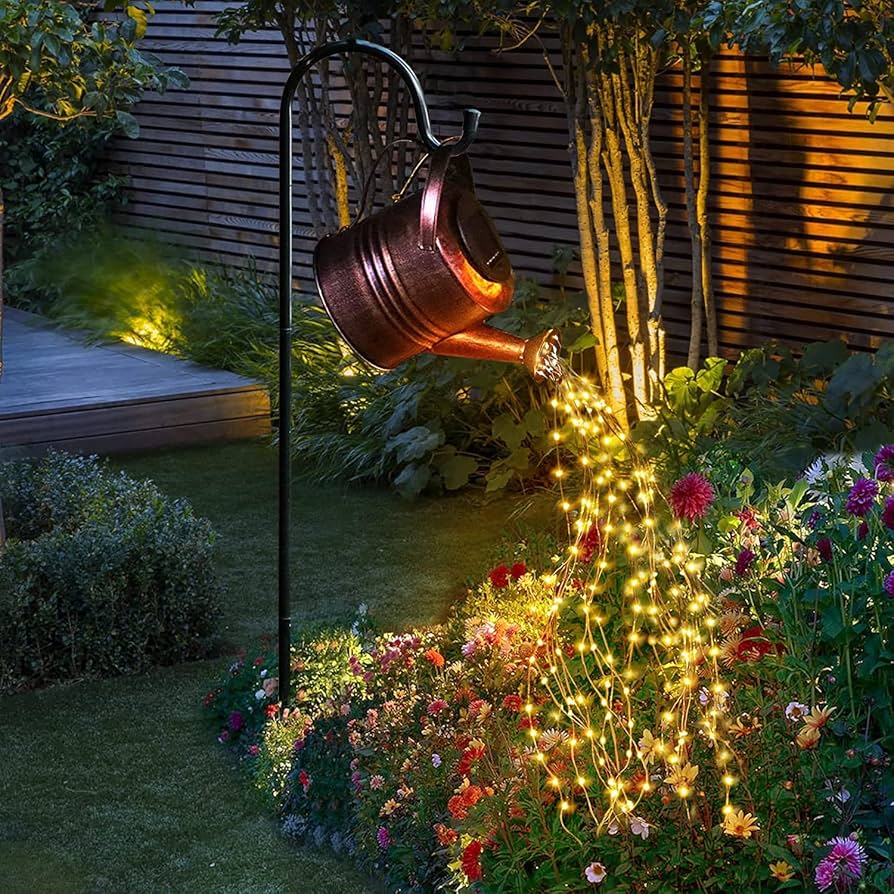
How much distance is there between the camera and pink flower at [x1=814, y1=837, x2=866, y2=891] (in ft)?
7.86

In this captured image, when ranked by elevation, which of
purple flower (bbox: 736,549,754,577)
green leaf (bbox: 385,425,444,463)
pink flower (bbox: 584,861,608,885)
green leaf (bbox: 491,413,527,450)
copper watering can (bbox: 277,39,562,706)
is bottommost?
green leaf (bbox: 385,425,444,463)

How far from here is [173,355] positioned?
9.46 m

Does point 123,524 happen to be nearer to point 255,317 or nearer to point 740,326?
point 740,326

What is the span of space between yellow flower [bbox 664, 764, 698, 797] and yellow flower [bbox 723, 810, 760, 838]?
0.27 ft

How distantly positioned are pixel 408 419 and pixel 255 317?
2.56 meters

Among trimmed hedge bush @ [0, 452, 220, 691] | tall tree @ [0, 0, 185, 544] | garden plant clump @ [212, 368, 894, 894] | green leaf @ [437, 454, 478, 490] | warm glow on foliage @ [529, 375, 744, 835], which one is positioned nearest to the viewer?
garden plant clump @ [212, 368, 894, 894]

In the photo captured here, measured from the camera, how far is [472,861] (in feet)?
9.55

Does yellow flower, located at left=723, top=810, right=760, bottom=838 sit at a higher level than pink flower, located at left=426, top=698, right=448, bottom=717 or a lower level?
higher

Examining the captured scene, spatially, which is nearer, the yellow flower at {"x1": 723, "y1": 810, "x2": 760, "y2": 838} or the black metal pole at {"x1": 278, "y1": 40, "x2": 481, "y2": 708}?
the yellow flower at {"x1": 723, "y1": 810, "x2": 760, "y2": 838}

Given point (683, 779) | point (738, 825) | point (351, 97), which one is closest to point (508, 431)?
point (351, 97)

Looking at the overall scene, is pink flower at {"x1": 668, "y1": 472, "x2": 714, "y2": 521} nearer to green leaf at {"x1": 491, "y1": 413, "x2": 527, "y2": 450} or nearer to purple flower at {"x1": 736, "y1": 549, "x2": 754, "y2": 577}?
purple flower at {"x1": 736, "y1": 549, "x2": 754, "y2": 577}

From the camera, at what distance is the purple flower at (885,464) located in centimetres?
297

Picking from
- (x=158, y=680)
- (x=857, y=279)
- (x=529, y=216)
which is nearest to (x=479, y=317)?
(x=158, y=680)

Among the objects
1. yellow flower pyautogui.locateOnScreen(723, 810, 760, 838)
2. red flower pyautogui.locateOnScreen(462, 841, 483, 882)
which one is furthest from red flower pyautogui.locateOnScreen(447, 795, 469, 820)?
yellow flower pyautogui.locateOnScreen(723, 810, 760, 838)
